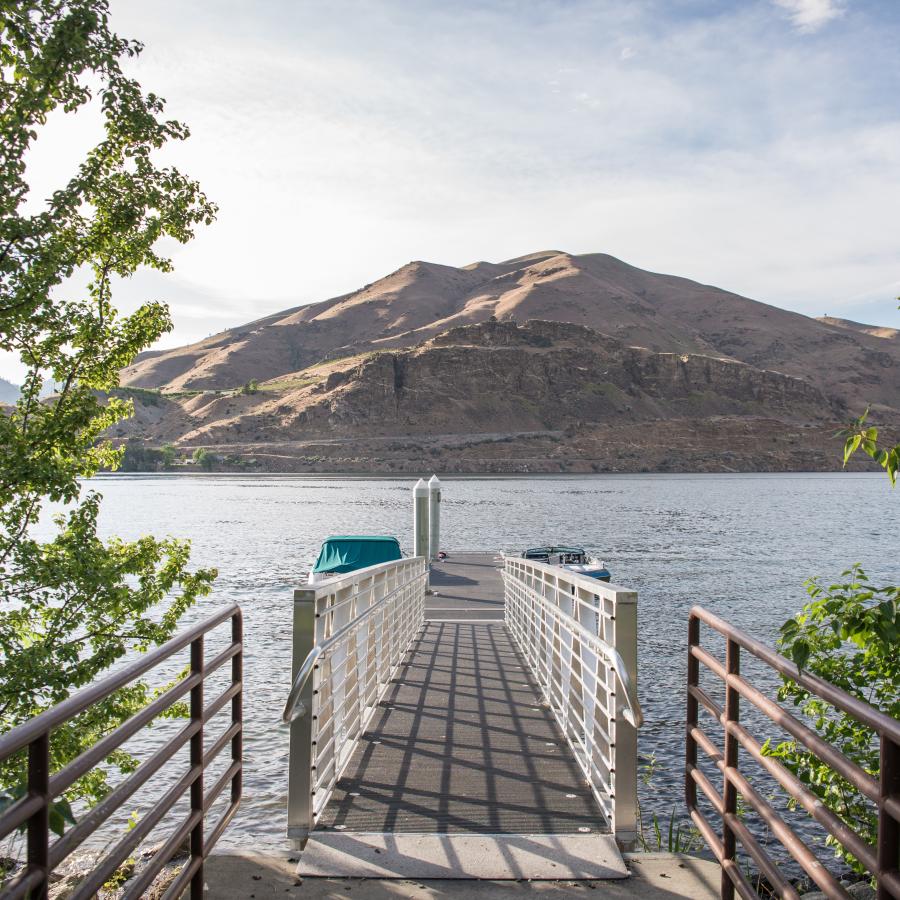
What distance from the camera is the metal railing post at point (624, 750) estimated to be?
4.46 meters

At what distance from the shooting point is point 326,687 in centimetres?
533

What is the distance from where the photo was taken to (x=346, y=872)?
3.95 meters

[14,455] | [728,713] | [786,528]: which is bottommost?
[786,528]

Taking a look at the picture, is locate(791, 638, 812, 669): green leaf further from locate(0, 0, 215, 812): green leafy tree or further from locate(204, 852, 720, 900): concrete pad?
locate(0, 0, 215, 812): green leafy tree

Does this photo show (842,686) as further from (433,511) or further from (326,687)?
(433,511)

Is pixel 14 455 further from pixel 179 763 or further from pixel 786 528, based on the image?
pixel 786 528

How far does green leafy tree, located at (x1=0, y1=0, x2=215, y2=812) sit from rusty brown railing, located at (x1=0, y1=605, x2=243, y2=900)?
3349mm

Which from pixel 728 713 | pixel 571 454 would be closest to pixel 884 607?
pixel 728 713

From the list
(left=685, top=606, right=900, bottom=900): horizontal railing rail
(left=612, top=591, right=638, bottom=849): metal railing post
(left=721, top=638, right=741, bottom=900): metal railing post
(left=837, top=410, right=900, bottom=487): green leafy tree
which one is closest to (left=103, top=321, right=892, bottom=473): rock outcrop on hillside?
(left=612, top=591, right=638, bottom=849): metal railing post

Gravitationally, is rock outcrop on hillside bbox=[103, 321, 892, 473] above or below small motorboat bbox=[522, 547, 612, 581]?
above

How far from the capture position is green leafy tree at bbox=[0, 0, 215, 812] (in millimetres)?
6789

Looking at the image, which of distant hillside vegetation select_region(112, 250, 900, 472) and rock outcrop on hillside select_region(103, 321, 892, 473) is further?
rock outcrop on hillside select_region(103, 321, 892, 473)

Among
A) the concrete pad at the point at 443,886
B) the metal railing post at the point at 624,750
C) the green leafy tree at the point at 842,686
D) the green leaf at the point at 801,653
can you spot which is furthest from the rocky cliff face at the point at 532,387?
the green leaf at the point at 801,653

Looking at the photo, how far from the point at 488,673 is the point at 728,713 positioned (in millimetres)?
6512
